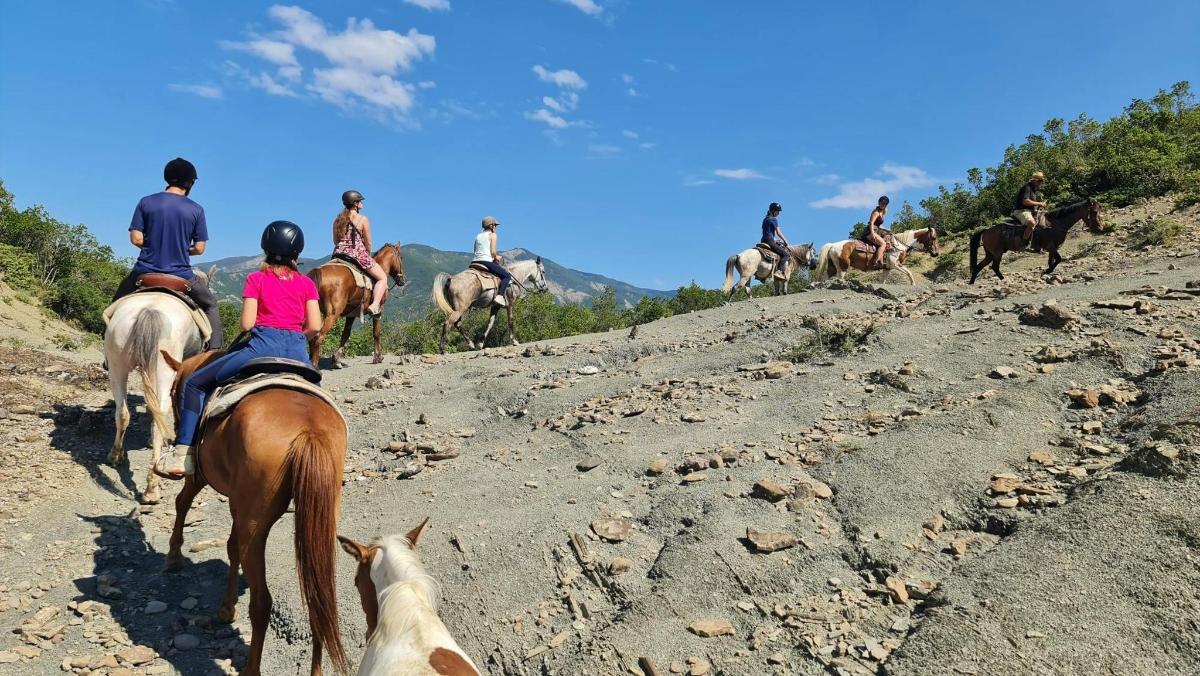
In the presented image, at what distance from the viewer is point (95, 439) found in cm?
764

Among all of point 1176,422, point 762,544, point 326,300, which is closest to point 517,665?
point 762,544

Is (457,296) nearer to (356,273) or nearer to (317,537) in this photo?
(356,273)

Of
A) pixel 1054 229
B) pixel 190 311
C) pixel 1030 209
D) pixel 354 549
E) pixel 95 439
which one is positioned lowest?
pixel 95 439

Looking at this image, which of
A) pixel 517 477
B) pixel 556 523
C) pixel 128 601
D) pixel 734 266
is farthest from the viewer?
pixel 734 266

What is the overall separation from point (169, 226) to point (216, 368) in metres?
2.97

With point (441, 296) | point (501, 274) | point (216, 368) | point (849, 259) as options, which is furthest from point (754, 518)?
point (849, 259)

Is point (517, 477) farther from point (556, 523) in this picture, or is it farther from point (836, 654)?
point (836, 654)

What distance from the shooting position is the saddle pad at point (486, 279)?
14.6 metres

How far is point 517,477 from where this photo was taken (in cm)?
645

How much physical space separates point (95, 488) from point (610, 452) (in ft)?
17.7

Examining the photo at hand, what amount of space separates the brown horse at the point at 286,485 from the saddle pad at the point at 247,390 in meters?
0.05

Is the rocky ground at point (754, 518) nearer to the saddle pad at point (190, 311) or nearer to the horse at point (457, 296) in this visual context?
the saddle pad at point (190, 311)

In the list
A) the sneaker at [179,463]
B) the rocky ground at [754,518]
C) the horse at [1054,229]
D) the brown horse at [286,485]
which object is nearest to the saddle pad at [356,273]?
the rocky ground at [754,518]

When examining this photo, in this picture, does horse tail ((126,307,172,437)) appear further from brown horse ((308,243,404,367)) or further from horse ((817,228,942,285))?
horse ((817,228,942,285))
